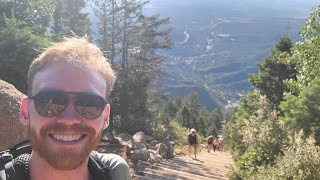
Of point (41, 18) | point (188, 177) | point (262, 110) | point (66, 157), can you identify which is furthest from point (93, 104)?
point (41, 18)

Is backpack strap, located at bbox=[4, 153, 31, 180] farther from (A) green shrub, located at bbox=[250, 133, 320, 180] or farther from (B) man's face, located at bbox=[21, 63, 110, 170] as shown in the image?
(A) green shrub, located at bbox=[250, 133, 320, 180]

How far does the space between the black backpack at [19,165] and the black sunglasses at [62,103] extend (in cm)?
26

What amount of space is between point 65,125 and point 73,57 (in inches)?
13.7

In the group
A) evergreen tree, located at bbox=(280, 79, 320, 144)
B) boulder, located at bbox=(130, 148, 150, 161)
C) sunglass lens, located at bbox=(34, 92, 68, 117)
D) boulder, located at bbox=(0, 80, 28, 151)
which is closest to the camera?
sunglass lens, located at bbox=(34, 92, 68, 117)

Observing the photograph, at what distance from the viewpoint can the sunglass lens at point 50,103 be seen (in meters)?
2.07

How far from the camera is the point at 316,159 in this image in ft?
25.5

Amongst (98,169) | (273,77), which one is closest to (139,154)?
(98,169)

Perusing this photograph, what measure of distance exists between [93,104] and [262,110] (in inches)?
467

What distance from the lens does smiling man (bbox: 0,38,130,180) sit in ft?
6.61

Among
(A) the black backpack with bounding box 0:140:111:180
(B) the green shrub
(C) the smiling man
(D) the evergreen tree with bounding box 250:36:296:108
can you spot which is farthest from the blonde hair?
(D) the evergreen tree with bounding box 250:36:296:108

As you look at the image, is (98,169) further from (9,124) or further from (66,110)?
(9,124)

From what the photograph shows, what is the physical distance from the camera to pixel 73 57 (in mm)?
2156

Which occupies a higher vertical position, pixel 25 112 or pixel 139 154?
pixel 25 112

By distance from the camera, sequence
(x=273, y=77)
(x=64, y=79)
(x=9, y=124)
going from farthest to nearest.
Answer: (x=273, y=77)
(x=9, y=124)
(x=64, y=79)
